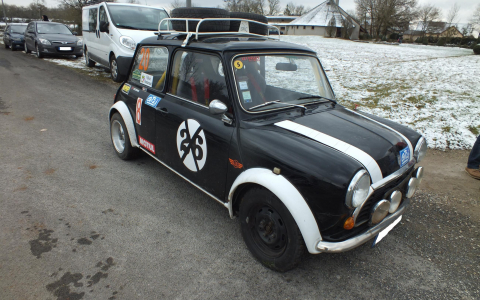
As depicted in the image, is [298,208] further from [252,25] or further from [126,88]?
[126,88]

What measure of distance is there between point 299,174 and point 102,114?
234 inches

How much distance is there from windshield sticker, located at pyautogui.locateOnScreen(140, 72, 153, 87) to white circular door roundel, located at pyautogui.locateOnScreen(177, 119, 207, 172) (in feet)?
3.24

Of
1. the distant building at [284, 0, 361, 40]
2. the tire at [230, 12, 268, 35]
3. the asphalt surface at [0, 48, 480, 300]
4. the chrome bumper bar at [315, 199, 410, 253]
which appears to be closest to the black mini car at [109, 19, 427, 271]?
the chrome bumper bar at [315, 199, 410, 253]

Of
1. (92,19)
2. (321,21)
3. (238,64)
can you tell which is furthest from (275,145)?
(321,21)

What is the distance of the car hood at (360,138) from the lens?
7.75ft

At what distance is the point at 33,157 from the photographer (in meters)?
4.66

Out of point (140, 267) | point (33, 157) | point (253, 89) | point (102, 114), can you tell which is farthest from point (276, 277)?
point (102, 114)

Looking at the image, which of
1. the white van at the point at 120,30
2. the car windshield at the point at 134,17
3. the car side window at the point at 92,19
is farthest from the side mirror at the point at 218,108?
the car side window at the point at 92,19

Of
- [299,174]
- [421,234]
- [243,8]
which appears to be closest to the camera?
[299,174]

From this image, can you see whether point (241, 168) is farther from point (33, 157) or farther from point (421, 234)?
point (33, 157)

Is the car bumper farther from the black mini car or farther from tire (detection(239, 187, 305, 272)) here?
tire (detection(239, 187, 305, 272))

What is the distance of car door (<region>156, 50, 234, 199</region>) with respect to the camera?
2.94 m

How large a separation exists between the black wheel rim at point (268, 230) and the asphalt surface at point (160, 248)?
20 centimetres

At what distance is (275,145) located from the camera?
248 centimetres
